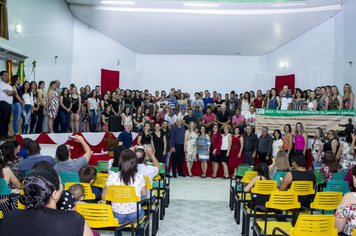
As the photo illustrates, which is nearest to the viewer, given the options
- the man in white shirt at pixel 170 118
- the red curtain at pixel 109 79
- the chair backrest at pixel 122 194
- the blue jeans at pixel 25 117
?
the chair backrest at pixel 122 194

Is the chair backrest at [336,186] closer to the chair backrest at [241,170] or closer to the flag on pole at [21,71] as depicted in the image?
the chair backrest at [241,170]

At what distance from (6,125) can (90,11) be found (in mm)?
5311

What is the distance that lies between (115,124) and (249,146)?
403 centimetres

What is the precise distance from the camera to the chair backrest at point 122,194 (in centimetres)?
294

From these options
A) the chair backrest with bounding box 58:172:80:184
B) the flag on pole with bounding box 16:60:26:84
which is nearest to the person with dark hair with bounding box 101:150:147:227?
the chair backrest with bounding box 58:172:80:184

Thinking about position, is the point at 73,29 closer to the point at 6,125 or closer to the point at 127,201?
the point at 6,125

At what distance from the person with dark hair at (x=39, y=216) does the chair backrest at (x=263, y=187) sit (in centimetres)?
266

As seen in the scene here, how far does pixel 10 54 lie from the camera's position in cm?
702

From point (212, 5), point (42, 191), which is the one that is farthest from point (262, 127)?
point (42, 191)

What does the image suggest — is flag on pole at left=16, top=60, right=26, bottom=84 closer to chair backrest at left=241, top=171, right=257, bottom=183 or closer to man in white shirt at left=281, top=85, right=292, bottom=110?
chair backrest at left=241, top=171, right=257, bottom=183

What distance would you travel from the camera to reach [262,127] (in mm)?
8055

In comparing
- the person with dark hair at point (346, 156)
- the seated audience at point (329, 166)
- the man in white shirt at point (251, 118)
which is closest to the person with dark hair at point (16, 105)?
the man in white shirt at point (251, 118)

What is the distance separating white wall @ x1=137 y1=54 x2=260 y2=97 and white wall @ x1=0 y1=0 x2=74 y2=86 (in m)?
6.43

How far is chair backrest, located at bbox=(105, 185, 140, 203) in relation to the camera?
2.94m
